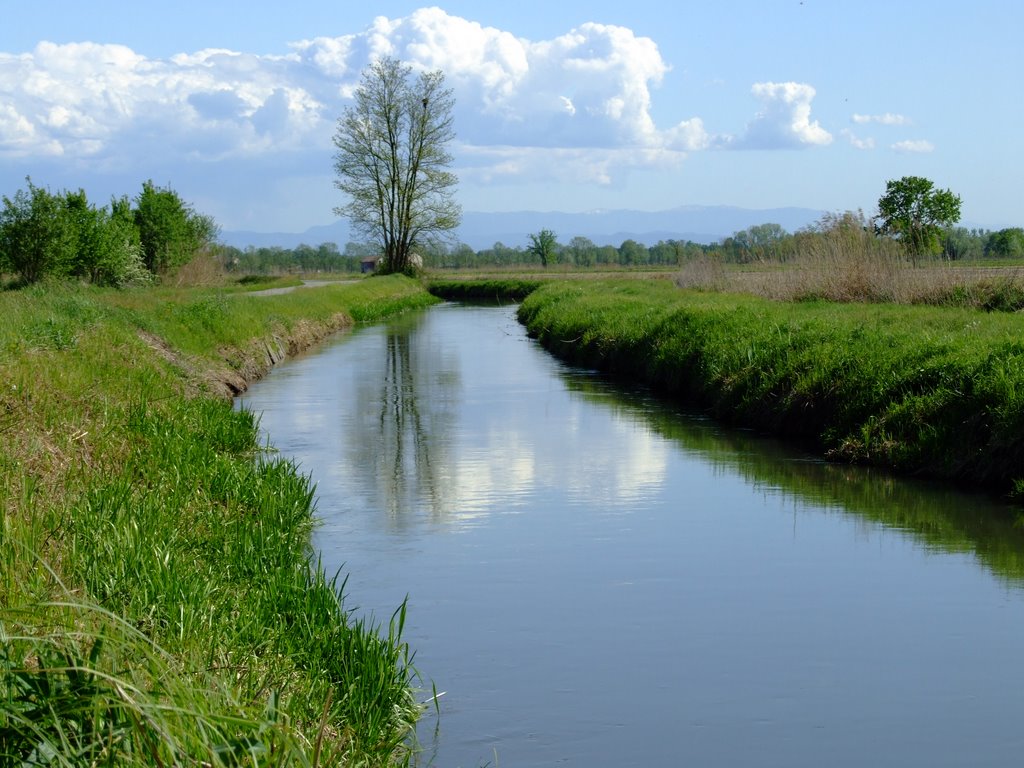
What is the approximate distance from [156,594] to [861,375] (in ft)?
32.1

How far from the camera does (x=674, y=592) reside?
315 inches

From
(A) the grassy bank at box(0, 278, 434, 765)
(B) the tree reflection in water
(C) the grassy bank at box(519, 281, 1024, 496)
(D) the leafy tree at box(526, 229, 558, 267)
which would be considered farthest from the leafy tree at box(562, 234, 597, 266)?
(A) the grassy bank at box(0, 278, 434, 765)

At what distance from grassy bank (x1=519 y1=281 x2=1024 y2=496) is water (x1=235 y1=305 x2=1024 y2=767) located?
1.75ft

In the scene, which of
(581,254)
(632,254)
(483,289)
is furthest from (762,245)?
(581,254)

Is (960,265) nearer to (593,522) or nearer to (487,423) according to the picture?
(487,423)

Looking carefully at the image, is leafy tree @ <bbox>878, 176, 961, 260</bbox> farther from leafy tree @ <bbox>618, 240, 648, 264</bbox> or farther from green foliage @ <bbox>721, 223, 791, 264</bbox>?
leafy tree @ <bbox>618, 240, 648, 264</bbox>

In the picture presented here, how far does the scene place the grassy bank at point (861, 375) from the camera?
11.3m

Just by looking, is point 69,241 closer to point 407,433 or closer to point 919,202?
point 407,433

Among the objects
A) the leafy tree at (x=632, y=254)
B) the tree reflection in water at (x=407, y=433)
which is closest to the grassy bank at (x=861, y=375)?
the tree reflection in water at (x=407, y=433)

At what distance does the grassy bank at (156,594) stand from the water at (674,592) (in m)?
0.60

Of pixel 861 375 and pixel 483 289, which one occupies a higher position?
pixel 483 289

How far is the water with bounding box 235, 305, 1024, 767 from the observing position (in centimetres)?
574

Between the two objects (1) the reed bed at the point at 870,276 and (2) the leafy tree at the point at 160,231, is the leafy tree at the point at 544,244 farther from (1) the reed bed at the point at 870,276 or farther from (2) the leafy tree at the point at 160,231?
(1) the reed bed at the point at 870,276

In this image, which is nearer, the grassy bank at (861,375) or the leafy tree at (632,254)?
the grassy bank at (861,375)
